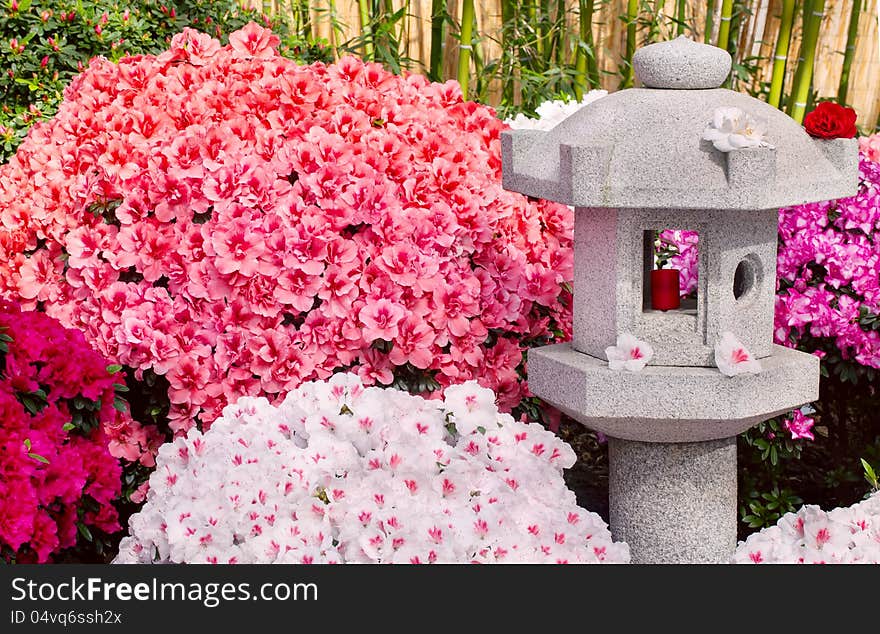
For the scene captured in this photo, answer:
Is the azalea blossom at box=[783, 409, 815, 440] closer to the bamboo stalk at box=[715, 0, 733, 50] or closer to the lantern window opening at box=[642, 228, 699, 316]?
the lantern window opening at box=[642, 228, 699, 316]

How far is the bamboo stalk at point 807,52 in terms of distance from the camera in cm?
488

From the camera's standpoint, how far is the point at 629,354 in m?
2.60

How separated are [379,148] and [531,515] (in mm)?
1159

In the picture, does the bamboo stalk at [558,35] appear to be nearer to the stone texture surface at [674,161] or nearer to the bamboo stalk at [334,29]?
the bamboo stalk at [334,29]

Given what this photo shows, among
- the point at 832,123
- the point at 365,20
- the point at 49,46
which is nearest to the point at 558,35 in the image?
the point at 365,20

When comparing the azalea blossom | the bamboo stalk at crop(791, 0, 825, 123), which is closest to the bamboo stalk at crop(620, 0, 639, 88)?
the bamboo stalk at crop(791, 0, 825, 123)

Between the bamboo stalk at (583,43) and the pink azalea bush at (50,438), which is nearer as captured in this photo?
the pink azalea bush at (50,438)

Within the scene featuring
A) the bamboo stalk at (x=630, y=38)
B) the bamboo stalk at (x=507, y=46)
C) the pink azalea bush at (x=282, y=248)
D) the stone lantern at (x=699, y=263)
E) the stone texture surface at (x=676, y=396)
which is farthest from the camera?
the bamboo stalk at (x=630, y=38)

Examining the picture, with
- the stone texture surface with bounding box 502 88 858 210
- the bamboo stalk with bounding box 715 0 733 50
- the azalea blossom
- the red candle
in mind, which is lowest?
the azalea blossom

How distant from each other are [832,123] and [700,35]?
138 inches

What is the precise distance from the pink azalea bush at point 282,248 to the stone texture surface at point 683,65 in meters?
0.64

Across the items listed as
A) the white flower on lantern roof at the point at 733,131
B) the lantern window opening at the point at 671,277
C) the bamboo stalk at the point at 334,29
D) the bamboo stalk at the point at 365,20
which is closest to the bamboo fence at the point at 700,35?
the bamboo stalk at the point at 334,29

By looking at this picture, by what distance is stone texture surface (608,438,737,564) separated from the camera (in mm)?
2791

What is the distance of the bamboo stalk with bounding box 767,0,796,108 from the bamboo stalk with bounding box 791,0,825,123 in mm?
77
